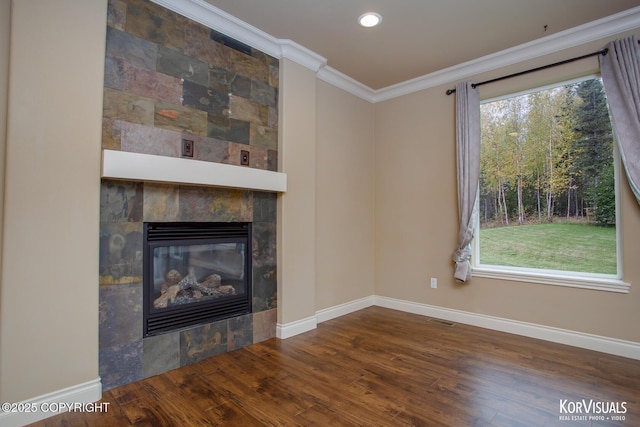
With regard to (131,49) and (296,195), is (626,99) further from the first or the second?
(131,49)

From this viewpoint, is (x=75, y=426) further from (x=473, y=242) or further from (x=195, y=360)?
(x=473, y=242)

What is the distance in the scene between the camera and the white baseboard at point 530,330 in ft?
8.82

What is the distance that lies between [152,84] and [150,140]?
412 millimetres

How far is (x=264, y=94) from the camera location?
10.0 feet

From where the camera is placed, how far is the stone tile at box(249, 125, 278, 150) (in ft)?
9.73

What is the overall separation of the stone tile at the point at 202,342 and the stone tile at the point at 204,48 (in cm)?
216

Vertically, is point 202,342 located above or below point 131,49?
below

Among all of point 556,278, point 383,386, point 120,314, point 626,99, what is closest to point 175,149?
point 120,314

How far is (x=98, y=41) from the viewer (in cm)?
205

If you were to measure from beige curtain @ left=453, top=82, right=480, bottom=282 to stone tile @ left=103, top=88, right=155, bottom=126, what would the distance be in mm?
3007

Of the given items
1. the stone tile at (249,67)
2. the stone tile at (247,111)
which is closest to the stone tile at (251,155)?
the stone tile at (247,111)

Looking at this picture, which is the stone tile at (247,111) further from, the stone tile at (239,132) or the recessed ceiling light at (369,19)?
Result: the recessed ceiling light at (369,19)

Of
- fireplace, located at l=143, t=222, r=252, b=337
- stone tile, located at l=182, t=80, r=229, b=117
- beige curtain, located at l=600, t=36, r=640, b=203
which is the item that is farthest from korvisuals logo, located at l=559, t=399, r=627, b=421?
stone tile, located at l=182, t=80, r=229, b=117

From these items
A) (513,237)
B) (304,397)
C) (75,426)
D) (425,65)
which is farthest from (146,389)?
(425,65)
